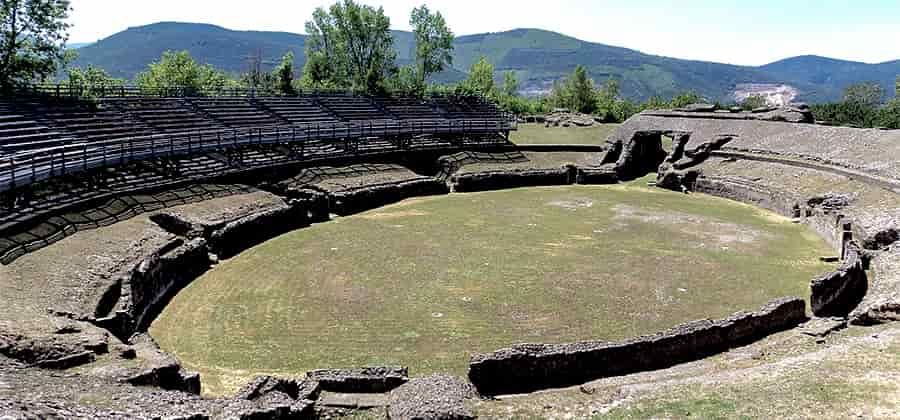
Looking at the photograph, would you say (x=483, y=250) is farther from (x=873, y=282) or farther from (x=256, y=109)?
(x=256, y=109)

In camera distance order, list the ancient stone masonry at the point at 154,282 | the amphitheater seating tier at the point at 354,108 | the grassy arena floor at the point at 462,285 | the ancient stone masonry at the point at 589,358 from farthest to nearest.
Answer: the amphitheater seating tier at the point at 354,108
the grassy arena floor at the point at 462,285
the ancient stone masonry at the point at 154,282
the ancient stone masonry at the point at 589,358

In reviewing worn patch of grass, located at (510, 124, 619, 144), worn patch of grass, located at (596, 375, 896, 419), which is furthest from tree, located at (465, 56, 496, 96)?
worn patch of grass, located at (596, 375, 896, 419)

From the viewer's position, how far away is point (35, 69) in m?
41.6

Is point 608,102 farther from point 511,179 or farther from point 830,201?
point 830,201

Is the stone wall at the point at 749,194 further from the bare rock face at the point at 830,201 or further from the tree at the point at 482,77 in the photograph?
the tree at the point at 482,77

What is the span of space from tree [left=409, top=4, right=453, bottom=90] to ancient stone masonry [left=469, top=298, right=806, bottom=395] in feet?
204

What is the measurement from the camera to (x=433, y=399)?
14.2 m

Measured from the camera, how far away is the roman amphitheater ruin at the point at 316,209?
49.7ft

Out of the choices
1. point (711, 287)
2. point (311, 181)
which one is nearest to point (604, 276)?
point (711, 287)

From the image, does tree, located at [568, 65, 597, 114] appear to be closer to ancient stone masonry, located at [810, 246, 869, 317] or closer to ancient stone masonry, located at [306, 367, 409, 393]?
ancient stone masonry, located at [810, 246, 869, 317]

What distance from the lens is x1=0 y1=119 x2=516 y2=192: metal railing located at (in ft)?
89.4

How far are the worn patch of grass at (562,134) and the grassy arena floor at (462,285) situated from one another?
73.7 ft

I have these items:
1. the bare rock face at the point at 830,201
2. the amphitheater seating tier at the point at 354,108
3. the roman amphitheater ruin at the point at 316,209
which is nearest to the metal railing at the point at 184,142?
the roman amphitheater ruin at the point at 316,209

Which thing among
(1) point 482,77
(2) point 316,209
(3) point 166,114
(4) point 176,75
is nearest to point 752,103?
(1) point 482,77
